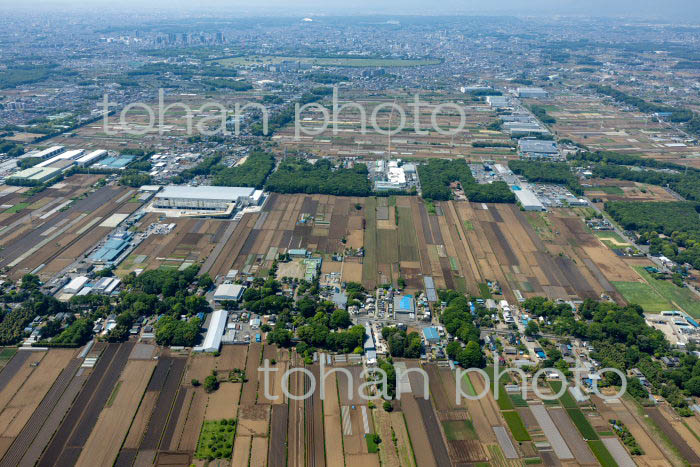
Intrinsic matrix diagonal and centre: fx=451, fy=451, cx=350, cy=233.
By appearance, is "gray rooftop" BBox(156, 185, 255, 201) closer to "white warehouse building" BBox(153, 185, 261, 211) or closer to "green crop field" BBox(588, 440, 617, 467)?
"white warehouse building" BBox(153, 185, 261, 211)

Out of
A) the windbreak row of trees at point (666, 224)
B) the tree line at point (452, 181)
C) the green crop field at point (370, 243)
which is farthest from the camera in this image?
the tree line at point (452, 181)

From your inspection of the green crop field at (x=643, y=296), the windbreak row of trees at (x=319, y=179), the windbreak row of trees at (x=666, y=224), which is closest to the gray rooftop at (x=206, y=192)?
the windbreak row of trees at (x=319, y=179)

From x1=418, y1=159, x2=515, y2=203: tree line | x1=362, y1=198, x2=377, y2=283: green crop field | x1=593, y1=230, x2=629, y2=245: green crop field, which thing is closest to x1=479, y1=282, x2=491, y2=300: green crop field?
x1=362, y1=198, x2=377, y2=283: green crop field

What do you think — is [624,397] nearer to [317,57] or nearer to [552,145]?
[552,145]

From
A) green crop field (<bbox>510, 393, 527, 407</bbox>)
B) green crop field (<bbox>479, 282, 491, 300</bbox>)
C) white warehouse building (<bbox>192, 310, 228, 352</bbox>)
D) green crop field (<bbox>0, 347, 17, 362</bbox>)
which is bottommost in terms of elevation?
green crop field (<bbox>510, 393, 527, 407</bbox>)

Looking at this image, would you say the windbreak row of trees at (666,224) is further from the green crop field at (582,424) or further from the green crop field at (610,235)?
the green crop field at (582,424)

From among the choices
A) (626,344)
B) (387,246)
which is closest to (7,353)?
(387,246)

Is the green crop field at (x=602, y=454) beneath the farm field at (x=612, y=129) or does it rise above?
beneath
